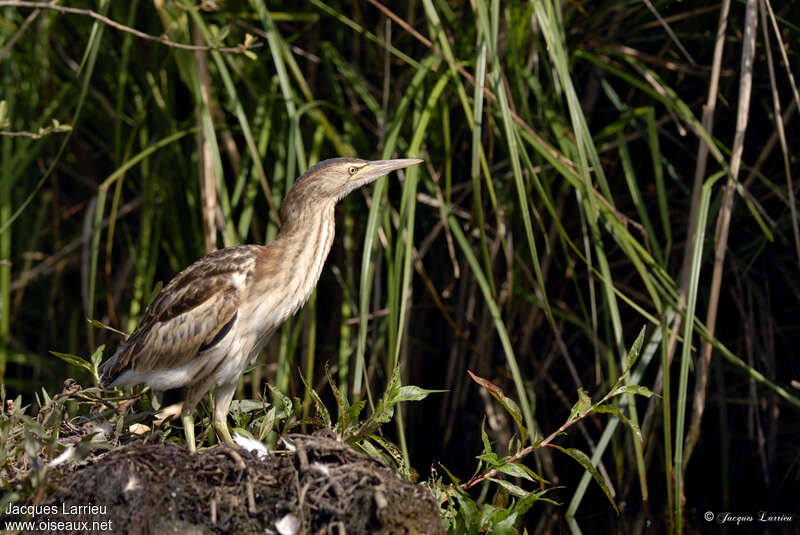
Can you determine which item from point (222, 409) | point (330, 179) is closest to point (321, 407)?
point (222, 409)

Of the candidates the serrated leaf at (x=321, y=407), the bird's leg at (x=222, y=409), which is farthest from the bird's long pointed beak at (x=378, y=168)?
the serrated leaf at (x=321, y=407)

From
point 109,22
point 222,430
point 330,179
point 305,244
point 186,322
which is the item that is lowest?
point 222,430

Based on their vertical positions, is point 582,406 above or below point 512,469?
above

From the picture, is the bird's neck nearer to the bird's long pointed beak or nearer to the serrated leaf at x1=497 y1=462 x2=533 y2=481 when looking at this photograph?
the bird's long pointed beak

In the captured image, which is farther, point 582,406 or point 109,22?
point 109,22

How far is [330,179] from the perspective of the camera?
266 cm

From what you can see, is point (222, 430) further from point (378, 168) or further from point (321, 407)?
point (378, 168)

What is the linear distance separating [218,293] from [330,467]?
87 centimetres

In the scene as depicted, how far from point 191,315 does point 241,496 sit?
88cm

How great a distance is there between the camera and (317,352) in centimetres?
354

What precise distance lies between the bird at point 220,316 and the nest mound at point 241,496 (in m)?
0.63

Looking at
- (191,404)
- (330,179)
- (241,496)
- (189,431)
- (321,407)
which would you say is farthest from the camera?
(330,179)

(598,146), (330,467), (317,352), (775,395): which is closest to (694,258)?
(598,146)

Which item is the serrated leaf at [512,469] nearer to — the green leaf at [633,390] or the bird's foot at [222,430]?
the green leaf at [633,390]
